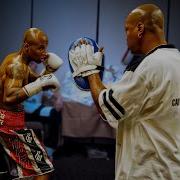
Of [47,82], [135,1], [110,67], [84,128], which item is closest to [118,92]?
[47,82]

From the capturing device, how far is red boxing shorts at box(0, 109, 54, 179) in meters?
2.70

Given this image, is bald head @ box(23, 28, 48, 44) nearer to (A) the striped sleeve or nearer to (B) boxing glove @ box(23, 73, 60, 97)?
(B) boxing glove @ box(23, 73, 60, 97)

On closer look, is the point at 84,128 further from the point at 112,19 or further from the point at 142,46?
the point at 142,46

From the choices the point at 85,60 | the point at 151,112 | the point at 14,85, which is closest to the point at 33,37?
the point at 14,85

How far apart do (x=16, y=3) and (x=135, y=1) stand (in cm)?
144

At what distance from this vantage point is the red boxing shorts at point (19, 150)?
2697mm

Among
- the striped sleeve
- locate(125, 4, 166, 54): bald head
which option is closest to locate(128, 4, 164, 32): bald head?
locate(125, 4, 166, 54): bald head

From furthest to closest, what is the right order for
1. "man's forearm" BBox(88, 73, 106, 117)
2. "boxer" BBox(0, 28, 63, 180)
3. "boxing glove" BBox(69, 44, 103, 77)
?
"boxer" BBox(0, 28, 63, 180) < "boxing glove" BBox(69, 44, 103, 77) < "man's forearm" BBox(88, 73, 106, 117)

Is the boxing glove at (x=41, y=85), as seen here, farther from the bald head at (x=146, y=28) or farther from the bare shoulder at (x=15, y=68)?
the bald head at (x=146, y=28)

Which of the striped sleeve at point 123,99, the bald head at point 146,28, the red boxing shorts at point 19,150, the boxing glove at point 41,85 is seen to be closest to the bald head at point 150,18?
the bald head at point 146,28

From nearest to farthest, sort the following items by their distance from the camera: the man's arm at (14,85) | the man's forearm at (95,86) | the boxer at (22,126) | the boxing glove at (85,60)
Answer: the man's forearm at (95,86) → the boxing glove at (85,60) → the man's arm at (14,85) → the boxer at (22,126)

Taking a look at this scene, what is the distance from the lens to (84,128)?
4.41 meters

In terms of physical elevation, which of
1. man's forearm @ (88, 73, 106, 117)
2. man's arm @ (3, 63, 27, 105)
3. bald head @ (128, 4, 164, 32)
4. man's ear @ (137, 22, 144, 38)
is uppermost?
bald head @ (128, 4, 164, 32)

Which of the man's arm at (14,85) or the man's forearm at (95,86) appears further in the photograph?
the man's arm at (14,85)
